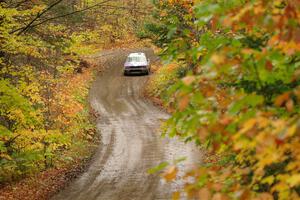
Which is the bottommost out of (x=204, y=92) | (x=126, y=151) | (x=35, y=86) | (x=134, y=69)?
(x=126, y=151)

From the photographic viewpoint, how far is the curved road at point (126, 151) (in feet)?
45.7

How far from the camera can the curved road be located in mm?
13930

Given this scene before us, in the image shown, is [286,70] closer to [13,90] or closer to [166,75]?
[13,90]

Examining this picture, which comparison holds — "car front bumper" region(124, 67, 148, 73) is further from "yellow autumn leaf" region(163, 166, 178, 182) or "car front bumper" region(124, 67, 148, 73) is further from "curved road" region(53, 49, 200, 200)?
"yellow autumn leaf" region(163, 166, 178, 182)

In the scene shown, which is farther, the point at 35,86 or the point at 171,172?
the point at 35,86

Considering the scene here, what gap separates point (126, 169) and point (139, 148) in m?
3.14

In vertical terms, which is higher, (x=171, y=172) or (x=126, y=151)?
(x=171, y=172)

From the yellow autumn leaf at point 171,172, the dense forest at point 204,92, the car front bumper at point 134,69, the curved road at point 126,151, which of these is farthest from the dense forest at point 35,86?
the car front bumper at point 134,69

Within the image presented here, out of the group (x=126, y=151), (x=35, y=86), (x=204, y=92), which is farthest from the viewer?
(x=126, y=151)

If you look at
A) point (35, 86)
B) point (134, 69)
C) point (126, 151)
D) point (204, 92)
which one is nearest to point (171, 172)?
point (204, 92)

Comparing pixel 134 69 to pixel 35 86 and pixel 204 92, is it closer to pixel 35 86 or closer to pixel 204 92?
pixel 35 86

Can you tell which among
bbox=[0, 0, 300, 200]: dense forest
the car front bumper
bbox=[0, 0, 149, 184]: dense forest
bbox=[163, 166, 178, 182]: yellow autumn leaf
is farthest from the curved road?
bbox=[163, 166, 178, 182]: yellow autumn leaf

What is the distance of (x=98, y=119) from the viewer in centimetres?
2553

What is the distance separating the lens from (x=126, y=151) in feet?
63.1
